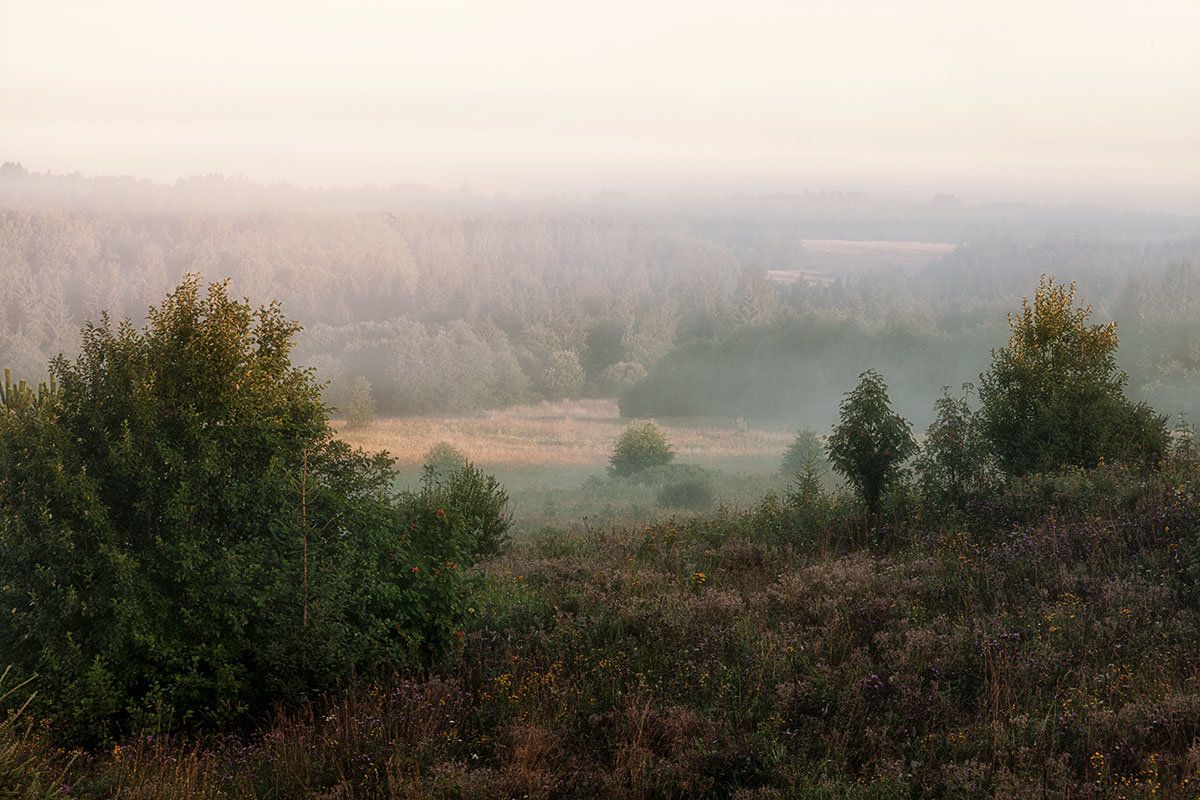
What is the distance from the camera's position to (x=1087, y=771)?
5.61 meters

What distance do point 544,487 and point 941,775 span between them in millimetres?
37014

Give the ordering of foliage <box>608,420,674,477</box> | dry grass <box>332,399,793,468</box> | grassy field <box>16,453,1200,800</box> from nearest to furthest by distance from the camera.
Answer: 1. grassy field <box>16,453,1200,800</box>
2. foliage <box>608,420,674,477</box>
3. dry grass <box>332,399,793,468</box>

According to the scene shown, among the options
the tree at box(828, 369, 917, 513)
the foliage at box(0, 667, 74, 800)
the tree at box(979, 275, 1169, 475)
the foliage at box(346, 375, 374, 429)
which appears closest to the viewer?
the foliage at box(0, 667, 74, 800)

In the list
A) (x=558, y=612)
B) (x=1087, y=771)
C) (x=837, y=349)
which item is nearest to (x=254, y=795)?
(x=558, y=612)

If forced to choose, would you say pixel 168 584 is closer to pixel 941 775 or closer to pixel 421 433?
pixel 941 775

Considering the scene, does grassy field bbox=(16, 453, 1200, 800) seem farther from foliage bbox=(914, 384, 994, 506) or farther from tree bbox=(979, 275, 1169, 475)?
tree bbox=(979, 275, 1169, 475)

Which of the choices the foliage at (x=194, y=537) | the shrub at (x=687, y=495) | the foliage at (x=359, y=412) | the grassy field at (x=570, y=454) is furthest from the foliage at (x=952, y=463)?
the foliage at (x=359, y=412)

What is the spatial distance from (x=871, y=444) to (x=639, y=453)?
26606mm

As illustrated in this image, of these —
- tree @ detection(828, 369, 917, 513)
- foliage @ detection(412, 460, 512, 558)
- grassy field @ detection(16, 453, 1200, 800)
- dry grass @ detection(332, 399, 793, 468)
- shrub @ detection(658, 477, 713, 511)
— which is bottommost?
dry grass @ detection(332, 399, 793, 468)

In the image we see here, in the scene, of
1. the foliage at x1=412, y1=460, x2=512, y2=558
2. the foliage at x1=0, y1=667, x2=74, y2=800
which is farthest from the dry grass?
the foliage at x1=0, y1=667, x2=74, y2=800

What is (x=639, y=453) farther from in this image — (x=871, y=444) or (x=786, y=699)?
(x=786, y=699)

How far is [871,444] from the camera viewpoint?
14984 millimetres

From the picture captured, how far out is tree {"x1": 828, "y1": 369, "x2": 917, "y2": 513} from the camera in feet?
49.0

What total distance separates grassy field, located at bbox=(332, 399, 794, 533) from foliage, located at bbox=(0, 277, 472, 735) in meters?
17.2
